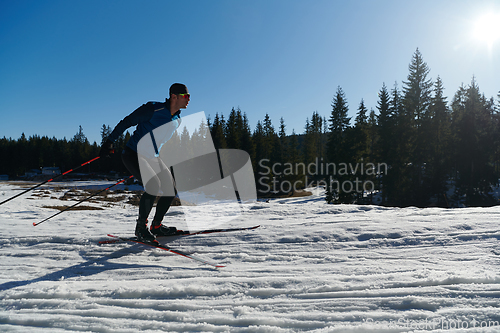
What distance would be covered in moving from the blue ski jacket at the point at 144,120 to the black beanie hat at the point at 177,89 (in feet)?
0.47

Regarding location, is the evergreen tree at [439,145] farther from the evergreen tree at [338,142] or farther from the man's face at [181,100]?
the man's face at [181,100]

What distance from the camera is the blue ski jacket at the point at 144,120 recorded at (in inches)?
114

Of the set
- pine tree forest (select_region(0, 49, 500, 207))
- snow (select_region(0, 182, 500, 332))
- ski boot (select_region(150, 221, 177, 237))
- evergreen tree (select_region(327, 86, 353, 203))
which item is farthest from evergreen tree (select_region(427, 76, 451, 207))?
ski boot (select_region(150, 221, 177, 237))

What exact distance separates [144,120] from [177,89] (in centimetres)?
55

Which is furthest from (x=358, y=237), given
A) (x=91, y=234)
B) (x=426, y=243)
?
(x=91, y=234)

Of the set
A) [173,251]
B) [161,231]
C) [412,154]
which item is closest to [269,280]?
[173,251]

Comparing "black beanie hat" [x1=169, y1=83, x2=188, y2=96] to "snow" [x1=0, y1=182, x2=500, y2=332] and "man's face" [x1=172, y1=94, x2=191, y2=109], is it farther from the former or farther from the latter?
"snow" [x1=0, y1=182, x2=500, y2=332]

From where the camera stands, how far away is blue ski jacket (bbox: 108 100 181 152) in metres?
2.90

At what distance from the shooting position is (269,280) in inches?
77.3

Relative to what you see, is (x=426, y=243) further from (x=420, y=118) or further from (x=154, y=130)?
(x=420, y=118)

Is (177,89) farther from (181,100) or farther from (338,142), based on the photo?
(338,142)

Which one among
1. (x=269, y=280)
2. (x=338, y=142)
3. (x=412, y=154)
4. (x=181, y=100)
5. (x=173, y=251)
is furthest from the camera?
(x=338, y=142)

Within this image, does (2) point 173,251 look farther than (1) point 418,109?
No

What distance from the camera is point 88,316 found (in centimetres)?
157
